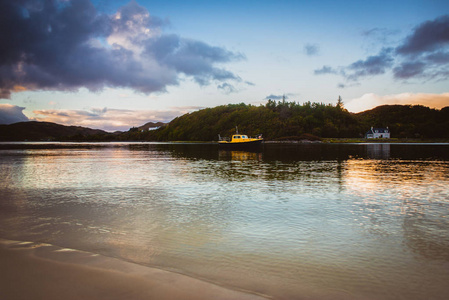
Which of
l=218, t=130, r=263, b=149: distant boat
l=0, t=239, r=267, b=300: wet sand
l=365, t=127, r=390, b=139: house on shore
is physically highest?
A: l=365, t=127, r=390, b=139: house on shore

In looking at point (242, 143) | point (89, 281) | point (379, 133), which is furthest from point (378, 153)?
point (379, 133)

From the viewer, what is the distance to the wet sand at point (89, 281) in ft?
16.6

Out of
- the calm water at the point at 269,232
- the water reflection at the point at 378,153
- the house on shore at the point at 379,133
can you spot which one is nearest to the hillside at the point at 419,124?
the house on shore at the point at 379,133

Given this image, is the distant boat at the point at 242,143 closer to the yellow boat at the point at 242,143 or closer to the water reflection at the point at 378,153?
the yellow boat at the point at 242,143

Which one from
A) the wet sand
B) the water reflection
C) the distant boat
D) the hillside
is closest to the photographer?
the wet sand

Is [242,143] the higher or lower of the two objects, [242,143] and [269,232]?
the higher

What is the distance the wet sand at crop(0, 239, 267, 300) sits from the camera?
5.07m

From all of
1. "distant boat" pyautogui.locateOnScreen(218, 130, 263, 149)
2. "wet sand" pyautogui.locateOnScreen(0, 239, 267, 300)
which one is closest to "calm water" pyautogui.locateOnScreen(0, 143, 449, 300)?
"wet sand" pyautogui.locateOnScreen(0, 239, 267, 300)

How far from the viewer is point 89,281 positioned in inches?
219

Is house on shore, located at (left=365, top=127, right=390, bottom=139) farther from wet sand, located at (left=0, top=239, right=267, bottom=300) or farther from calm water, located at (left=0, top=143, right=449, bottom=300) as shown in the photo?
wet sand, located at (left=0, top=239, right=267, bottom=300)

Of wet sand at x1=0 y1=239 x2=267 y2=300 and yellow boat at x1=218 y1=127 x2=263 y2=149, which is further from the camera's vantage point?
yellow boat at x1=218 y1=127 x2=263 y2=149

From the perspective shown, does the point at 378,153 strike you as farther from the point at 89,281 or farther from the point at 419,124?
the point at 419,124

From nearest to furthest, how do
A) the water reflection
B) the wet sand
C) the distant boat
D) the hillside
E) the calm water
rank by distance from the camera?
the wet sand → the calm water → the water reflection → the distant boat → the hillside

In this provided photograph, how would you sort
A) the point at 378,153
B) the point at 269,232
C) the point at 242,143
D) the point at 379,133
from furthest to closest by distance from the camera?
the point at 379,133, the point at 242,143, the point at 378,153, the point at 269,232
